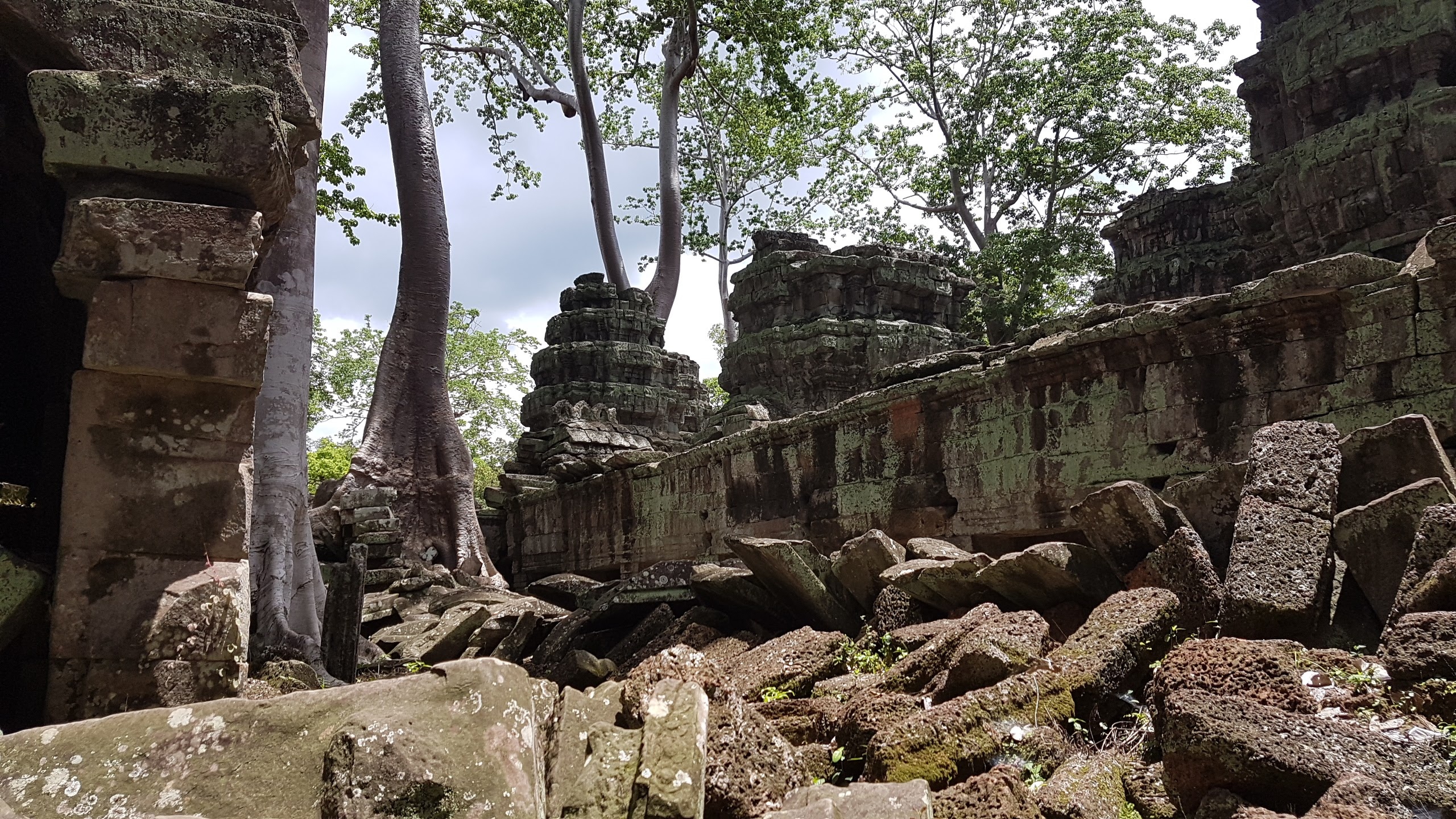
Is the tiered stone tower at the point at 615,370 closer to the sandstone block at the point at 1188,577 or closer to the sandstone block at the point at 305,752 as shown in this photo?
the sandstone block at the point at 1188,577

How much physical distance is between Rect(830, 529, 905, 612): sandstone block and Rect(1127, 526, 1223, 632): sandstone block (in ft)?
4.37

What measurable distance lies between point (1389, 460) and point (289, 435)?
24.5 ft

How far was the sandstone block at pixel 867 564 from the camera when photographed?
15.6ft

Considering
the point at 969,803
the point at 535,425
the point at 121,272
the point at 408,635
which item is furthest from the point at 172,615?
the point at 535,425

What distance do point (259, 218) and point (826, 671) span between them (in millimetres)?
2648

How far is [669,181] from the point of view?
24.7 metres

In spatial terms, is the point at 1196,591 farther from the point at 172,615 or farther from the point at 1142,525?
the point at 172,615

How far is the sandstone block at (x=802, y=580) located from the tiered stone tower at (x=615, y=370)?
11400 millimetres

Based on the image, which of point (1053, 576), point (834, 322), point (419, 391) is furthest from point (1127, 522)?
point (419, 391)

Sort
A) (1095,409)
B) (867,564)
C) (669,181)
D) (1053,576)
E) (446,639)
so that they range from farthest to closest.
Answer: (669,181) < (446,639) < (1095,409) < (867,564) < (1053,576)

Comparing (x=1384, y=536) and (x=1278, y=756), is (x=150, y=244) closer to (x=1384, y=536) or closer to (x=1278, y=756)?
(x=1278, y=756)

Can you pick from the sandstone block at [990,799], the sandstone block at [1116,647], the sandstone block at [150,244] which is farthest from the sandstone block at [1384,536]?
the sandstone block at [150,244]

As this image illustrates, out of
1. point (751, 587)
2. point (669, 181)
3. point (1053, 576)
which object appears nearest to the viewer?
point (1053, 576)

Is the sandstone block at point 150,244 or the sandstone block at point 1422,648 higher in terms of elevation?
the sandstone block at point 150,244
